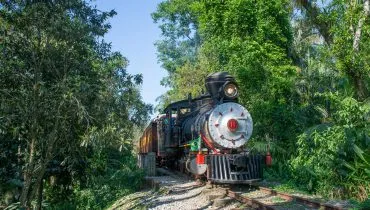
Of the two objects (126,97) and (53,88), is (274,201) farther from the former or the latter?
(53,88)

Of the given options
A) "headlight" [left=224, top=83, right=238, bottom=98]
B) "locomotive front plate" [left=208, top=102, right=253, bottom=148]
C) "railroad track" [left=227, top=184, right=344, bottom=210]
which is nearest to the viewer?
"railroad track" [left=227, top=184, right=344, bottom=210]

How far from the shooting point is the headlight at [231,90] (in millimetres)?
12555

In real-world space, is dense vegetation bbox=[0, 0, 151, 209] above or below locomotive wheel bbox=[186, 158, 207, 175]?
above

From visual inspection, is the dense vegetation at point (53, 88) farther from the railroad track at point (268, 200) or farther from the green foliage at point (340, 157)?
the green foliage at point (340, 157)

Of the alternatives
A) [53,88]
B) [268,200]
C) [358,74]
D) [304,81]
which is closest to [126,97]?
[53,88]

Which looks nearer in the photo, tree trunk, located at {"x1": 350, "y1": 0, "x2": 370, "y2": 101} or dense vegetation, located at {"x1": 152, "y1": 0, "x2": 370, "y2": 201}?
dense vegetation, located at {"x1": 152, "y1": 0, "x2": 370, "y2": 201}

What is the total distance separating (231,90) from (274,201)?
410 centimetres

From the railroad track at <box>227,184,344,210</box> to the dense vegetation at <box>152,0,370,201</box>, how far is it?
1.50 metres

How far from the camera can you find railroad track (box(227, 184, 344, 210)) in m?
8.55

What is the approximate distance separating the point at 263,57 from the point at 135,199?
9.38 meters

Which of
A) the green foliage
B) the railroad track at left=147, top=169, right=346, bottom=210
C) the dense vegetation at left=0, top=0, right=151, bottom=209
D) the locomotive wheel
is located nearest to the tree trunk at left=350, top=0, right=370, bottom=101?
the green foliage

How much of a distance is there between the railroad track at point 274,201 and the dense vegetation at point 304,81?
1500mm

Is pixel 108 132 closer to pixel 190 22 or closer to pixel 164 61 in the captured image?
pixel 190 22

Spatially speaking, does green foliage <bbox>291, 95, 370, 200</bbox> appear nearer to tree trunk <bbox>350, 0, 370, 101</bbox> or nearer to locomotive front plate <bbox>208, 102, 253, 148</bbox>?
tree trunk <bbox>350, 0, 370, 101</bbox>
